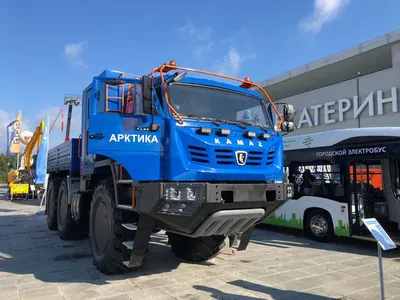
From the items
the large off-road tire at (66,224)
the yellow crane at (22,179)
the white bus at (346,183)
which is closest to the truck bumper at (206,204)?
the white bus at (346,183)

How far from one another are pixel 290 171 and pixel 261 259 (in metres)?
3.70

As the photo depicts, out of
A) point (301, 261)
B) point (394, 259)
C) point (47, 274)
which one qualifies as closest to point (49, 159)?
point (47, 274)

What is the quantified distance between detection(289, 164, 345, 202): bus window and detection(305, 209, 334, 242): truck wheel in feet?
1.55

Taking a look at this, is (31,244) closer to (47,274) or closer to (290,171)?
(47,274)

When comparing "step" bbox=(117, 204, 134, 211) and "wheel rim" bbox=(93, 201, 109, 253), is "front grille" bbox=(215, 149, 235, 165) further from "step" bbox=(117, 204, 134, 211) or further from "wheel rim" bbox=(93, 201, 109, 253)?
"wheel rim" bbox=(93, 201, 109, 253)

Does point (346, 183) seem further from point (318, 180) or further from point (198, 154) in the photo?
point (198, 154)

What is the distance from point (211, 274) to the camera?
5.79 m

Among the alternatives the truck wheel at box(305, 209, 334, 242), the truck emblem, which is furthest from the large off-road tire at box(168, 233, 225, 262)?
the truck wheel at box(305, 209, 334, 242)

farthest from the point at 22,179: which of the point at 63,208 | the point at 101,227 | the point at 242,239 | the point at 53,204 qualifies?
the point at 242,239

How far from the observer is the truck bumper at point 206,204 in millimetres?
4406

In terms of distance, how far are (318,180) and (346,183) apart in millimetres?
919

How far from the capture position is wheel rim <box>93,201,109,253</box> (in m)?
5.56

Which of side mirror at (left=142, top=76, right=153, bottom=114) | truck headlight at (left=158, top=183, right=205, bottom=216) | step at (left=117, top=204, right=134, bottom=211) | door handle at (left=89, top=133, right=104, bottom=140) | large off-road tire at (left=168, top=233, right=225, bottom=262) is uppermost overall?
side mirror at (left=142, top=76, right=153, bottom=114)

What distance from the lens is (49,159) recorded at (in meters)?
11.3
